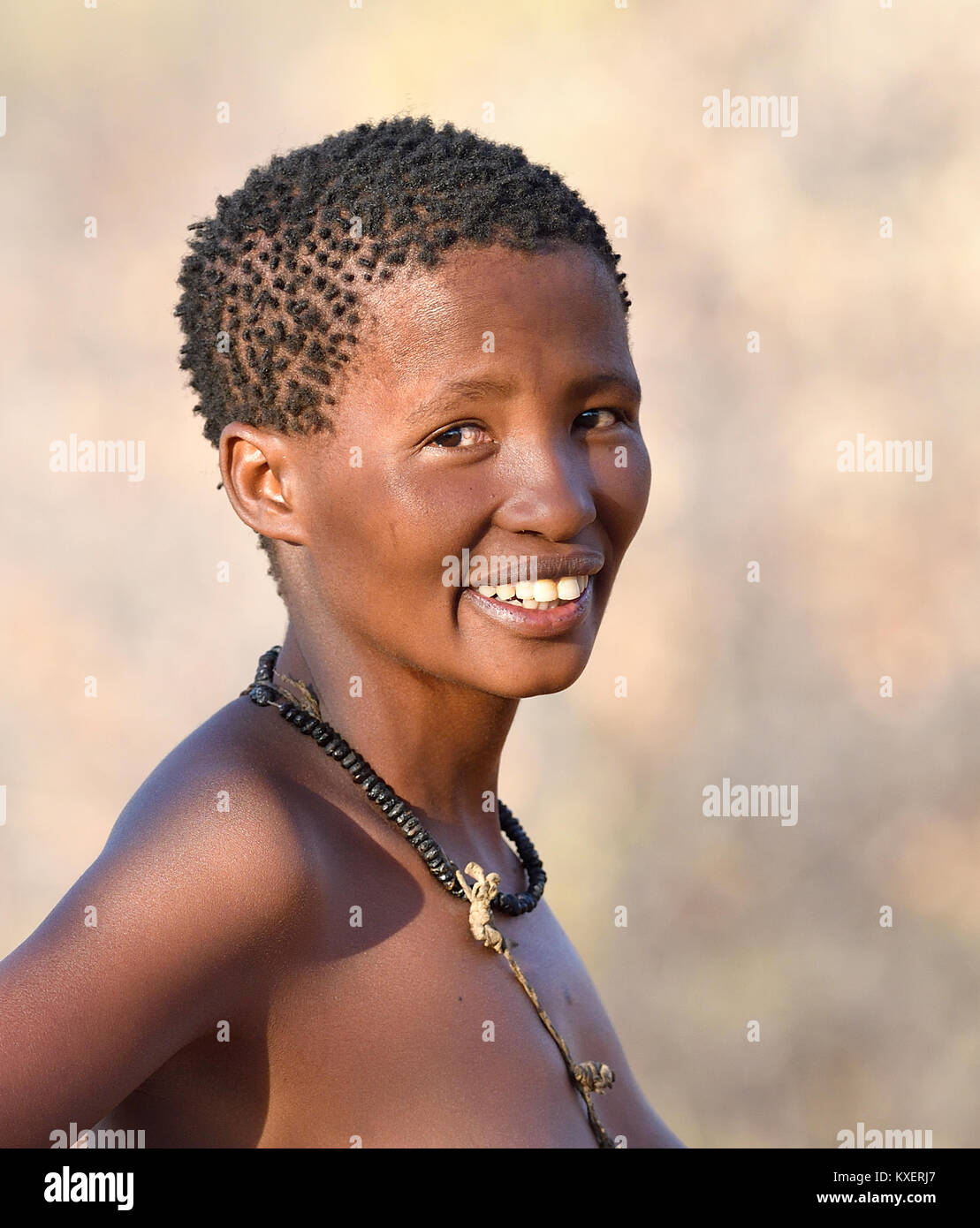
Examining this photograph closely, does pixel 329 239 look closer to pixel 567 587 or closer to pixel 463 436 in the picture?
pixel 463 436

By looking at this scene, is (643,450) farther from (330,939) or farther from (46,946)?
(46,946)

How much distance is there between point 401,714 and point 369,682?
0.06m

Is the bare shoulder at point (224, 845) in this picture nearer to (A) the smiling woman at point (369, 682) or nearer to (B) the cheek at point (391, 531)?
(A) the smiling woman at point (369, 682)

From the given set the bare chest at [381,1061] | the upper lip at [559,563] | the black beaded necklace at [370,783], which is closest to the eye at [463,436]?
the upper lip at [559,563]

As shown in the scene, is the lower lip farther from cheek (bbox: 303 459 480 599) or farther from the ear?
the ear

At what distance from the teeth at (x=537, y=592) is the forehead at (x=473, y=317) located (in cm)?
24

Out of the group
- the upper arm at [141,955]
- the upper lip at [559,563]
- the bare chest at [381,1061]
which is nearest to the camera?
the upper arm at [141,955]

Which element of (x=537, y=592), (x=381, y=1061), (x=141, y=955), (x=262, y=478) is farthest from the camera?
(x=262, y=478)

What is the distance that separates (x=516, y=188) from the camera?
1668mm

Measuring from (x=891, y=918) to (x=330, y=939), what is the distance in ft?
10.5

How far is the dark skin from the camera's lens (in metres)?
1.40

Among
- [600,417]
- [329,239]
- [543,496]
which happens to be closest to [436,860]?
[543,496]

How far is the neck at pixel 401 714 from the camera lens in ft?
5.76

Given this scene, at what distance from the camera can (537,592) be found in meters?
1.65
